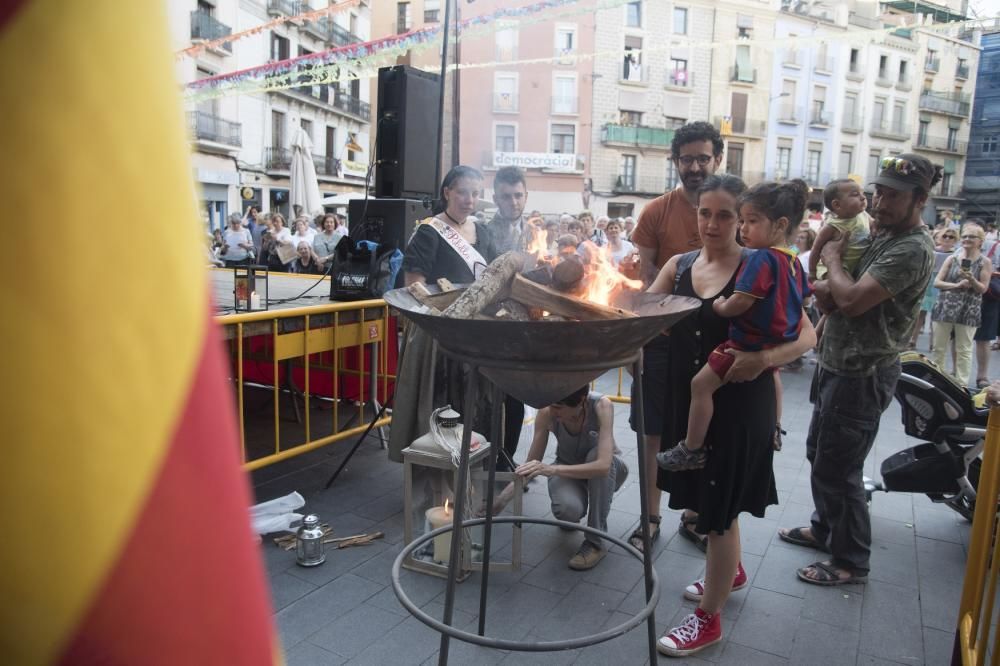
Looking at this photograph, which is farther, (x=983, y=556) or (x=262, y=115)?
(x=262, y=115)

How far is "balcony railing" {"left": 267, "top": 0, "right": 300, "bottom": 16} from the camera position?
29516 millimetres

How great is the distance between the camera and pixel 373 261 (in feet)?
16.3

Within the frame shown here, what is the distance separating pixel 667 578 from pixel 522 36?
40.3 ft

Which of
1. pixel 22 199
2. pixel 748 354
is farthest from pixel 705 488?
pixel 22 199

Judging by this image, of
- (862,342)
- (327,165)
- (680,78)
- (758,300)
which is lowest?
(862,342)

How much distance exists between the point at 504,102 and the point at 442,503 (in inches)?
747

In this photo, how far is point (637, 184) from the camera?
40.7 metres

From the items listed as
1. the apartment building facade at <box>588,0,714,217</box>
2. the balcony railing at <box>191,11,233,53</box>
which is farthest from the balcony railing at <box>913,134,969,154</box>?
the balcony railing at <box>191,11,233,53</box>

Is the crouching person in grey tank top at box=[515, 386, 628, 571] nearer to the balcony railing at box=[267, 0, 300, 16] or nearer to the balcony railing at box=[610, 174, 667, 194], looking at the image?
the balcony railing at box=[267, 0, 300, 16]

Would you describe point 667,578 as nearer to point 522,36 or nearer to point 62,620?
point 62,620

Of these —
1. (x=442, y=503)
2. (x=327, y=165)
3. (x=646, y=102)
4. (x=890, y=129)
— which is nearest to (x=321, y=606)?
(x=442, y=503)

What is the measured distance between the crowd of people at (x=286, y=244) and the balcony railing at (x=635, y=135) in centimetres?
2781

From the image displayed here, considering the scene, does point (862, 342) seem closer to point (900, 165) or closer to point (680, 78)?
point (900, 165)

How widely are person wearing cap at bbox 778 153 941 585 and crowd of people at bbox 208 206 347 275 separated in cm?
702
